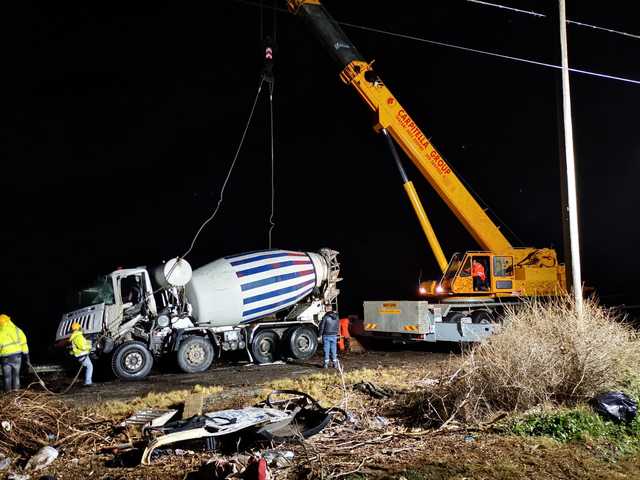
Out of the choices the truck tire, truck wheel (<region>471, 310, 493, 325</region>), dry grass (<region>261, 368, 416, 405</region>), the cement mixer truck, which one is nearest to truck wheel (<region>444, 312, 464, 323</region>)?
truck wheel (<region>471, 310, 493, 325</region>)

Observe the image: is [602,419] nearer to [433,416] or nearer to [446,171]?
[433,416]

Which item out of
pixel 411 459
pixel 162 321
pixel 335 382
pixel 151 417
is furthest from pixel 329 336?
pixel 411 459

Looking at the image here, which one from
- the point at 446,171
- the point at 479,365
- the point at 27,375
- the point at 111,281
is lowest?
the point at 27,375

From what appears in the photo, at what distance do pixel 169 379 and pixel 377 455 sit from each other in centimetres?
804

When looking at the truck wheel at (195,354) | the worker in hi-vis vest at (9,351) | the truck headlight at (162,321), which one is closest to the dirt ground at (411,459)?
the worker in hi-vis vest at (9,351)

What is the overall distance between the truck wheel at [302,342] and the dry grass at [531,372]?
777 cm

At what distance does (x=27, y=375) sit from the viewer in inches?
540

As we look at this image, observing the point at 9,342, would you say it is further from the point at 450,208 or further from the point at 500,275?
the point at 500,275

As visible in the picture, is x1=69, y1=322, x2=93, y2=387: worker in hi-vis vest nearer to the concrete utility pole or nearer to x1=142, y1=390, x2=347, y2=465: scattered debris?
x1=142, y1=390, x2=347, y2=465: scattered debris

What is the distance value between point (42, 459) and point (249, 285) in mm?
8998

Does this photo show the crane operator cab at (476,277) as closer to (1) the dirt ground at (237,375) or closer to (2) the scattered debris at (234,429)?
(1) the dirt ground at (237,375)

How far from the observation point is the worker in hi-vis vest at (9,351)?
1052cm

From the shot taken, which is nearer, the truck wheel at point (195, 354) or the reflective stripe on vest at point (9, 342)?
the reflective stripe on vest at point (9, 342)

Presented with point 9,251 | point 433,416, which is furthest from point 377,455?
point 9,251
